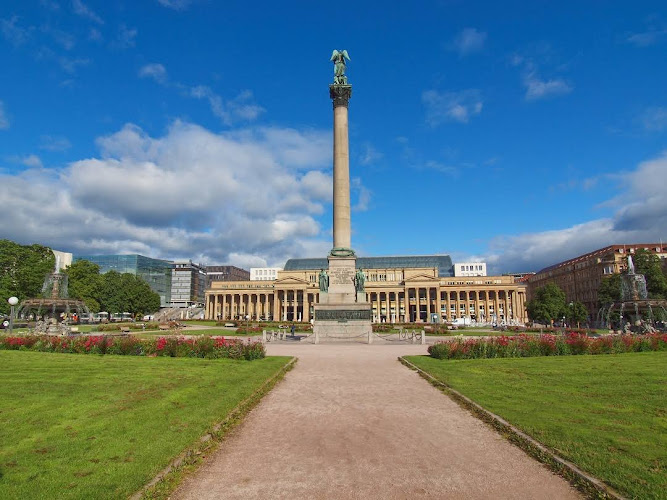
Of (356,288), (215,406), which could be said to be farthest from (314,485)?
(356,288)

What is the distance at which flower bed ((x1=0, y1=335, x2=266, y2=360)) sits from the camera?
81.0 ft

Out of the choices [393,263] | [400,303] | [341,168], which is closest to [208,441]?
[341,168]

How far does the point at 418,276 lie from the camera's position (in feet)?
476

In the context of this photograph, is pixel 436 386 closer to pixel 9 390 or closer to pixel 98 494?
pixel 98 494

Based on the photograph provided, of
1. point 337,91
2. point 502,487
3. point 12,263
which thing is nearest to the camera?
point 502,487

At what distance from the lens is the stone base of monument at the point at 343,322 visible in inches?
1580

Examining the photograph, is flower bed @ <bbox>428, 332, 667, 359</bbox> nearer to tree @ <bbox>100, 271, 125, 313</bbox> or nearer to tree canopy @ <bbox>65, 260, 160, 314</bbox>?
tree canopy @ <bbox>65, 260, 160, 314</bbox>

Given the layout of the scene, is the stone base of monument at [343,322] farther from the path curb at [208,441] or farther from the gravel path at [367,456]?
the gravel path at [367,456]

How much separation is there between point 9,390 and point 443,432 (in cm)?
1376

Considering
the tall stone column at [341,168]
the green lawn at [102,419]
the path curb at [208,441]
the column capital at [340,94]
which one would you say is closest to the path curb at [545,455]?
the path curb at [208,441]

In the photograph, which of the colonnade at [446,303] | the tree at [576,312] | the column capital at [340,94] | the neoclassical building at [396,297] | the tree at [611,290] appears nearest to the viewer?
the column capital at [340,94]

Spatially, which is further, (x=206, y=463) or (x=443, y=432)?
(x=443, y=432)

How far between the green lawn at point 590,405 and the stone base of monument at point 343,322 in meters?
17.2

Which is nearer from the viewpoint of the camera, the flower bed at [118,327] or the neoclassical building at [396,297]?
the flower bed at [118,327]
